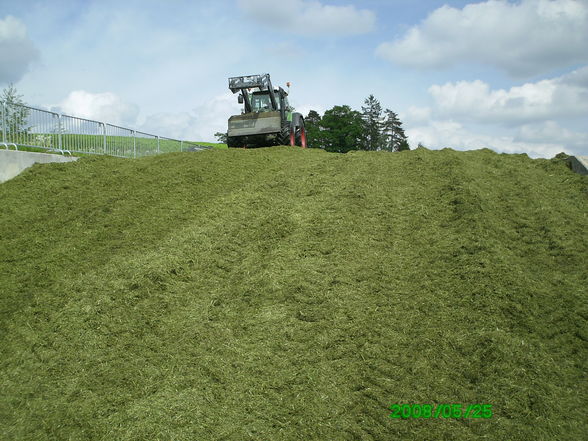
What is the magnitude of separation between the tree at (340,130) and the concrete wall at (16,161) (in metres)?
43.1

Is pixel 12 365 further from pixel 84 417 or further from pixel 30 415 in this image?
pixel 84 417

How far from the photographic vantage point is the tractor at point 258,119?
13359mm

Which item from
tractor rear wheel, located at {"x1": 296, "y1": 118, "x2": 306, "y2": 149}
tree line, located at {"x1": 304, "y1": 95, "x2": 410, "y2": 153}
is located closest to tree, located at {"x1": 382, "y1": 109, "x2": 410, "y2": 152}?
tree line, located at {"x1": 304, "y1": 95, "x2": 410, "y2": 153}

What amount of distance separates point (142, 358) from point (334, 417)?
1.88 metres

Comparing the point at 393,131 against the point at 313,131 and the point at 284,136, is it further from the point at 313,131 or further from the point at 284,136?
the point at 284,136

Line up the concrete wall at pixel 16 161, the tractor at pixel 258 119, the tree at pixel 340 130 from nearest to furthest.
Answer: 1. the concrete wall at pixel 16 161
2. the tractor at pixel 258 119
3. the tree at pixel 340 130

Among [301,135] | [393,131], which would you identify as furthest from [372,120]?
[301,135]

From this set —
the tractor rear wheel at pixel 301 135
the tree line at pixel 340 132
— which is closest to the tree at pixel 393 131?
the tree line at pixel 340 132

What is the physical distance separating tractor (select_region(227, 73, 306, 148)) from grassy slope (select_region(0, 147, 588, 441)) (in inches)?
238

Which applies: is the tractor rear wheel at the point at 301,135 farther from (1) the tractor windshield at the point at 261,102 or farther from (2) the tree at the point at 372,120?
(2) the tree at the point at 372,120

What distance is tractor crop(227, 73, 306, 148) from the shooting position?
13359mm

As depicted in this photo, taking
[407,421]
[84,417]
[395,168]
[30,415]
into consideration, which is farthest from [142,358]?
[395,168]

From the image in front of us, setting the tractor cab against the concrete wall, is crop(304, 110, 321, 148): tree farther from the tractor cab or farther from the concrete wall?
the concrete wall

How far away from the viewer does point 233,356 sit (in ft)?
13.5
